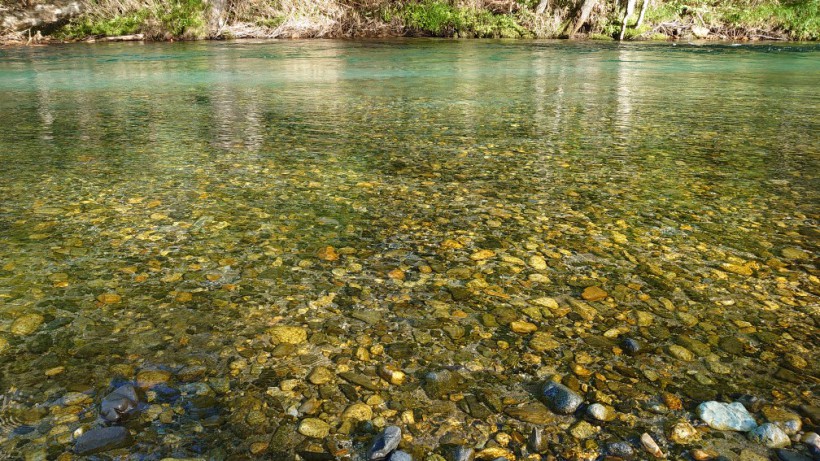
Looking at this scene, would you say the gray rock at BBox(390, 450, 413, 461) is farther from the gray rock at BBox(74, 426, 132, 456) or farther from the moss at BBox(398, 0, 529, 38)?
the moss at BBox(398, 0, 529, 38)

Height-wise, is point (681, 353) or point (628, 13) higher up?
point (628, 13)

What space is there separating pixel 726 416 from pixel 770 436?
0.12 m

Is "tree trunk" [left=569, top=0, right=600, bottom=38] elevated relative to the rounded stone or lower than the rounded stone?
elevated

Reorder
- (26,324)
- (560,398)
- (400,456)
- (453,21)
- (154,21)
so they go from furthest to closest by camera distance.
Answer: (453,21)
(154,21)
(26,324)
(560,398)
(400,456)

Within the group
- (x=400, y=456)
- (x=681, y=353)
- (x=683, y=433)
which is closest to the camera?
(x=400, y=456)

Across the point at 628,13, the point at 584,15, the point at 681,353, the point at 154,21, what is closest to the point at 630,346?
the point at 681,353

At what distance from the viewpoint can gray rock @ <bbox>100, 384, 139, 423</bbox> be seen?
5.75 ft

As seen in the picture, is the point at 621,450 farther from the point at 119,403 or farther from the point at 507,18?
the point at 507,18

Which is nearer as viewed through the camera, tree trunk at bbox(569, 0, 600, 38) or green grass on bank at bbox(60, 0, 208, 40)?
green grass on bank at bbox(60, 0, 208, 40)

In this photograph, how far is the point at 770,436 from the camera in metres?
1.69

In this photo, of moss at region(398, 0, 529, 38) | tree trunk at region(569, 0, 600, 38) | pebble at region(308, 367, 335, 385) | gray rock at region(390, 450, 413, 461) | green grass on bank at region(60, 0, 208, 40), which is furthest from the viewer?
moss at region(398, 0, 529, 38)

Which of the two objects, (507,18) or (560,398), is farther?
(507,18)

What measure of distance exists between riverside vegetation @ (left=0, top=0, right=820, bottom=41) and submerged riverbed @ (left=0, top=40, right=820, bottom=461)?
1901 centimetres

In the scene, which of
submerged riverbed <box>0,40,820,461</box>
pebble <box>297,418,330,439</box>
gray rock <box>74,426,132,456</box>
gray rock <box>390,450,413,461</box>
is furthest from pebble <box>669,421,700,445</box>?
gray rock <box>74,426,132,456</box>
